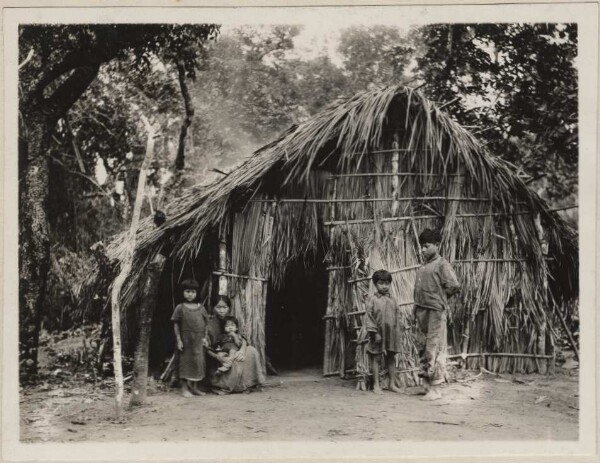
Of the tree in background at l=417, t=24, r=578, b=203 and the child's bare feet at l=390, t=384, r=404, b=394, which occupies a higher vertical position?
the tree in background at l=417, t=24, r=578, b=203

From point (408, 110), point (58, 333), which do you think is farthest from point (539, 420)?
point (58, 333)

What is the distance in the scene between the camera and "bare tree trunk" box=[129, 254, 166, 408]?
6602mm

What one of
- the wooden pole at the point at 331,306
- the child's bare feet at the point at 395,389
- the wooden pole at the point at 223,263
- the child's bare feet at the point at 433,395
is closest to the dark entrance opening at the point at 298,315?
the wooden pole at the point at 331,306

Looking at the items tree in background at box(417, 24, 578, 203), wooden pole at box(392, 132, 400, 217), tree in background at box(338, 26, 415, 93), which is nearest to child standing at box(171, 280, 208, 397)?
wooden pole at box(392, 132, 400, 217)

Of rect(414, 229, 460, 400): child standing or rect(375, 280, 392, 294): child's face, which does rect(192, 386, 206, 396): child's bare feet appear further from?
rect(414, 229, 460, 400): child standing

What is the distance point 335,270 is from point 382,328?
A: 98 cm

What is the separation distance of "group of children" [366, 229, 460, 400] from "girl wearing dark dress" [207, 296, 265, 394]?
48.6 inches

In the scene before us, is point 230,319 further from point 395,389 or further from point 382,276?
point 395,389

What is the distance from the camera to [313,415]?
21.4 ft

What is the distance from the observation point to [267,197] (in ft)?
25.9

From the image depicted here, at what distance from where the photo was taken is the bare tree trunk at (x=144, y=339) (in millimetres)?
6602

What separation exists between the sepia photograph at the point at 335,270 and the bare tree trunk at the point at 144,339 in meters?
0.02

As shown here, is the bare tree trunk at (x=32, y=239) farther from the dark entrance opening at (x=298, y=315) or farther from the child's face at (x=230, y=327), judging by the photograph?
the dark entrance opening at (x=298, y=315)

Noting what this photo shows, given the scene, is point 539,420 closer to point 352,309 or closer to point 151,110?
point 352,309
